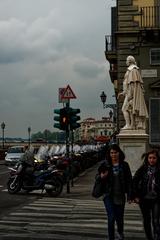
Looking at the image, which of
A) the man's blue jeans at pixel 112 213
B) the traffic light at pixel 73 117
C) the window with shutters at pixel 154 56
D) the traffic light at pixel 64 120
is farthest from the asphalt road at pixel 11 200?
the window with shutters at pixel 154 56

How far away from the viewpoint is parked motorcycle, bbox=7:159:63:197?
66.9ft

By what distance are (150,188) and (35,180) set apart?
11748mm

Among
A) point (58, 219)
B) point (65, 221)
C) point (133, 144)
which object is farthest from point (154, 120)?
point (65, 221)

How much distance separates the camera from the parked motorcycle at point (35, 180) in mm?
20391

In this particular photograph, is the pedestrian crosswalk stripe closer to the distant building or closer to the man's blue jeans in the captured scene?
the man's blue jeans

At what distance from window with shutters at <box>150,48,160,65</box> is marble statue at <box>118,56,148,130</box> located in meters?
9.03

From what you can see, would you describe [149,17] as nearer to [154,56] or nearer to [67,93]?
[154,56]

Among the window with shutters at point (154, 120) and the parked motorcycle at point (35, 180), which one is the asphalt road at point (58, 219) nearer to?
the parked motorcycle at point (35, 180)

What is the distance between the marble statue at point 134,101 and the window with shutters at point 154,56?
903 cm

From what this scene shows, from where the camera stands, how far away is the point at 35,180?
20797 mm

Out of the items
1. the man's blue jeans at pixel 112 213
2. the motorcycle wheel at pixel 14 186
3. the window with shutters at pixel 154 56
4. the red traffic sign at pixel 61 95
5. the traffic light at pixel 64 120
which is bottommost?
the motorcycle wheel at pixel 14 186

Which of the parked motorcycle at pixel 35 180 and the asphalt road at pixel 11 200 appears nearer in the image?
the asphalt road at pixel 11 200

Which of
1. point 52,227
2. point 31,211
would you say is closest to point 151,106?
point 31,211

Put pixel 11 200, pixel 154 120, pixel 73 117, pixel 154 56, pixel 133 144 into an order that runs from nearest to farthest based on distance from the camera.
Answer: pixel 11 200 → pixel 133 144 → pixel 73 117 → pixel 154 120 → pixel 154 56
